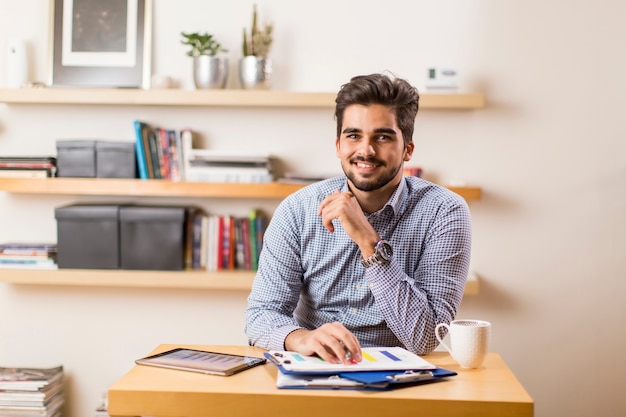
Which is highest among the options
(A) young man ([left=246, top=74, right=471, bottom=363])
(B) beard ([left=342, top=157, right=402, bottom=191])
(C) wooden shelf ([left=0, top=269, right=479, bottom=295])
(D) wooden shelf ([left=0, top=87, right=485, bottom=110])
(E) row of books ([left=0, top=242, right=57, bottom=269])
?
(D) wooden shelf ([left=0, top=87, right=485, bottom=110])

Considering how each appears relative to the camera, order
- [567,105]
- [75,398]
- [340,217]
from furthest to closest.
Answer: [75,398] → [567,105] → [340,217]

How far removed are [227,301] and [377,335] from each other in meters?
1.49

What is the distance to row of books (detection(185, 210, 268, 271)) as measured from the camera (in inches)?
129

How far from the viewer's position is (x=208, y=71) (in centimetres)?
320

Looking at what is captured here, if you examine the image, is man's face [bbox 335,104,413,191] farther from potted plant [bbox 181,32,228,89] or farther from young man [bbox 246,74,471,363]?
potted plant [bbox 181,32,228,89]

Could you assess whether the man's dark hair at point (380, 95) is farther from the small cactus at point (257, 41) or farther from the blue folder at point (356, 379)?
the small cactus at point (257, 41)

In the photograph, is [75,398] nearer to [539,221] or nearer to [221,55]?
[221,55]

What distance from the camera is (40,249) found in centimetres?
329

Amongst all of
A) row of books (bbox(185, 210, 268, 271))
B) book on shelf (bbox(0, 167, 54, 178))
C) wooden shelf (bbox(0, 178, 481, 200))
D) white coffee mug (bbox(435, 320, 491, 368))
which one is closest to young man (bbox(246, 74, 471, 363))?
white coffee mug (bbox(435, 320, 491, 368))

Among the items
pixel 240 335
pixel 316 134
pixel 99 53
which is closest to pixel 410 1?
pixel 316 134

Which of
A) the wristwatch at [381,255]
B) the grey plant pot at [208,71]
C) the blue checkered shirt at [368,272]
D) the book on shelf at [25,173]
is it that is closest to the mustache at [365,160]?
the blue checkered shirt at [368,272]

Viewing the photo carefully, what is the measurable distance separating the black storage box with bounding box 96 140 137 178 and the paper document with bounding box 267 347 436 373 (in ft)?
5.80

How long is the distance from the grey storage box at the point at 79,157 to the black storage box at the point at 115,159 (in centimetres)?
2

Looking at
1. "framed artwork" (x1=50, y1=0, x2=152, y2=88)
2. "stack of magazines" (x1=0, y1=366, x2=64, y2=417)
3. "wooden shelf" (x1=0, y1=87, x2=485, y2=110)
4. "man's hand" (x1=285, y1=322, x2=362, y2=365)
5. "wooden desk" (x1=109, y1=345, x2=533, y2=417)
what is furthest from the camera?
"framed artwork" (x1=50, y1=0, x2=152, y2=88)
